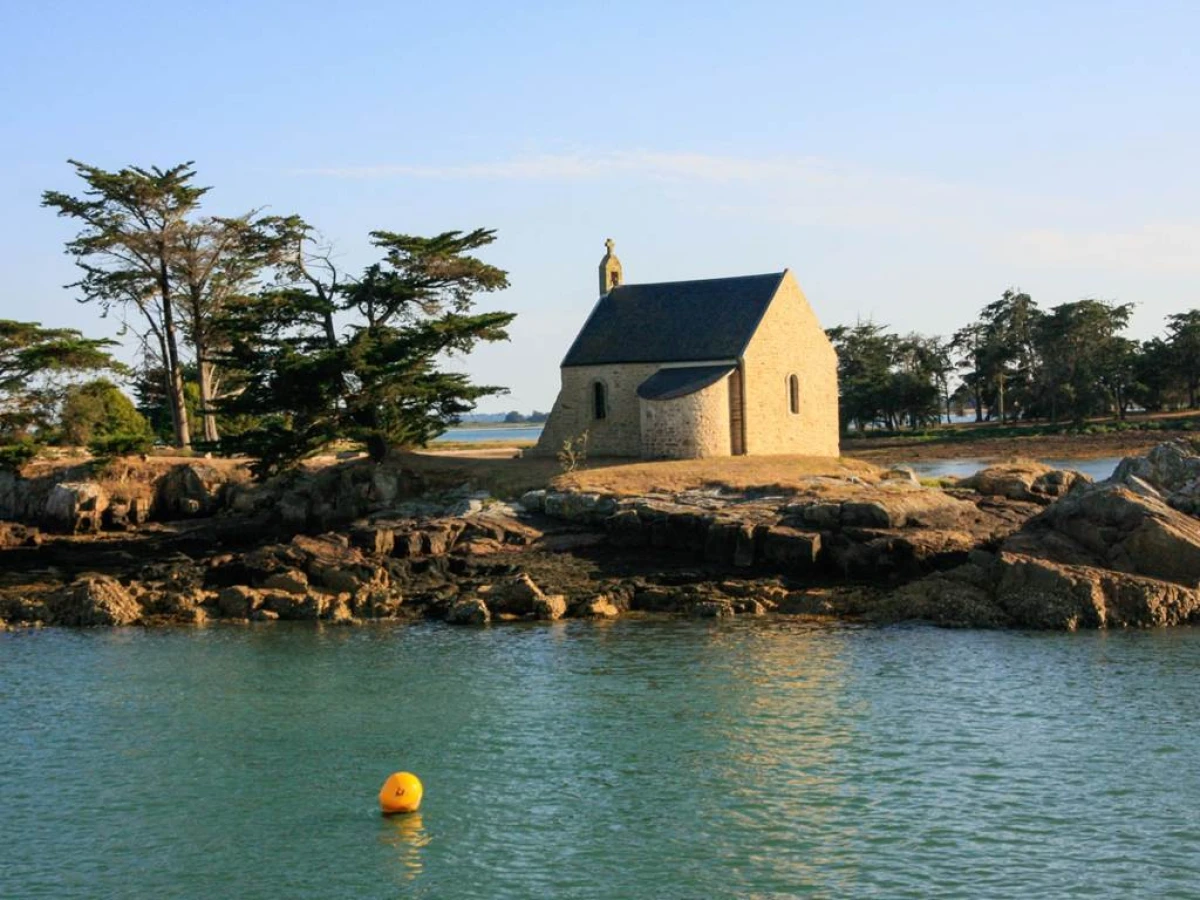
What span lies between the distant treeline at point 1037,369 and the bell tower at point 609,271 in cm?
3942

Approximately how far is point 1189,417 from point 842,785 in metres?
69.7

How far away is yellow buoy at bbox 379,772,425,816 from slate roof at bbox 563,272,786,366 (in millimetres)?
29338

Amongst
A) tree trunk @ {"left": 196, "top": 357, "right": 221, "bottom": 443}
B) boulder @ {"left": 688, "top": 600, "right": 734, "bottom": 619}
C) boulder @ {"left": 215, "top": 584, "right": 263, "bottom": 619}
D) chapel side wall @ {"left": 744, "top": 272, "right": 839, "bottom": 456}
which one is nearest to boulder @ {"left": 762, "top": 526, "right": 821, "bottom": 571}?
boulder @ {"left": 688, "top": 600, "right": 734, "bottom": 619}

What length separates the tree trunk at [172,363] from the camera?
168 feet

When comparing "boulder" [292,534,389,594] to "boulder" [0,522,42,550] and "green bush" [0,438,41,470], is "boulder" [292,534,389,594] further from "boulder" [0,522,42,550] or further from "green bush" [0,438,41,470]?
"green bush" [0,438,41,470]

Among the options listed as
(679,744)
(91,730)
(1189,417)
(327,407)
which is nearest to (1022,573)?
(679,744)

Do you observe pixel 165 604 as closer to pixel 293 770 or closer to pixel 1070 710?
pixel 293 770

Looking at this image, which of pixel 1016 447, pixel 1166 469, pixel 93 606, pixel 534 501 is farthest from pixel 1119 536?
pixel 1016 447

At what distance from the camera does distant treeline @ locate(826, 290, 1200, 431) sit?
85875 millimetres

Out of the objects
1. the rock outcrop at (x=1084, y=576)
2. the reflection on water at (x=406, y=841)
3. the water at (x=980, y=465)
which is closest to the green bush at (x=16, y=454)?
the rock outcrop at (x=1084, y=576)

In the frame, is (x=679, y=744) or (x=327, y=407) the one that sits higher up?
(x=327, y=407)

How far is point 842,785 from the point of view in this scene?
771 inches

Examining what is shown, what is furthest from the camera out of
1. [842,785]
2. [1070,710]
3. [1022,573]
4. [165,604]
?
[165,604]

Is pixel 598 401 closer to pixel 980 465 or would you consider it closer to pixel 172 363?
pixel 172 363
